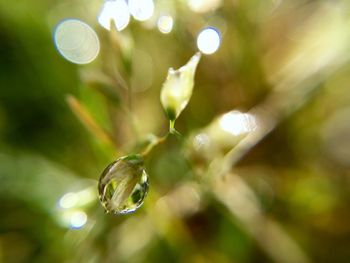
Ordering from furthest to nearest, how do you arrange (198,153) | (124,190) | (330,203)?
1. (330,203)
2. (198,153)
3. (124,190)

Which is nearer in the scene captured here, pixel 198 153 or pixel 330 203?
pixel 198 153

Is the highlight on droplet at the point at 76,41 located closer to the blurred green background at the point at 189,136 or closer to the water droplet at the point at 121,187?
the blurred green background at the point at 189,136

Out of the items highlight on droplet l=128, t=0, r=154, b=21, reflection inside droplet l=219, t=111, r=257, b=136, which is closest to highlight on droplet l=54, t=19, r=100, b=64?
highlight on droplet l=128, t=0, r=154, b=21

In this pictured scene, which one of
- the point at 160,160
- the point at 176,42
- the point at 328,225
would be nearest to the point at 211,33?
the point at 176,42

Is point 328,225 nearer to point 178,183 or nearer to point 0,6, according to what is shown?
point 178,183

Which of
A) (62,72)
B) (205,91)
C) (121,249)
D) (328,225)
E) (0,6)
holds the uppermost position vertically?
(0,6)

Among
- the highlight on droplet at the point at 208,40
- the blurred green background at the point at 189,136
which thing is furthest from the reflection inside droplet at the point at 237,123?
the highlight on droplet at the point at 208,40

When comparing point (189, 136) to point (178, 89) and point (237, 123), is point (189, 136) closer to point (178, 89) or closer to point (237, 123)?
point (237, 123)

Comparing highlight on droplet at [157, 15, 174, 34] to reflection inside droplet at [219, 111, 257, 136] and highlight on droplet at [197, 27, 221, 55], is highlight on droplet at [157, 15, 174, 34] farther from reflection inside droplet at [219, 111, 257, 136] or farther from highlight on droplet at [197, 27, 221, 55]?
reflection inside droplet at [219, 111, 257, 136]
